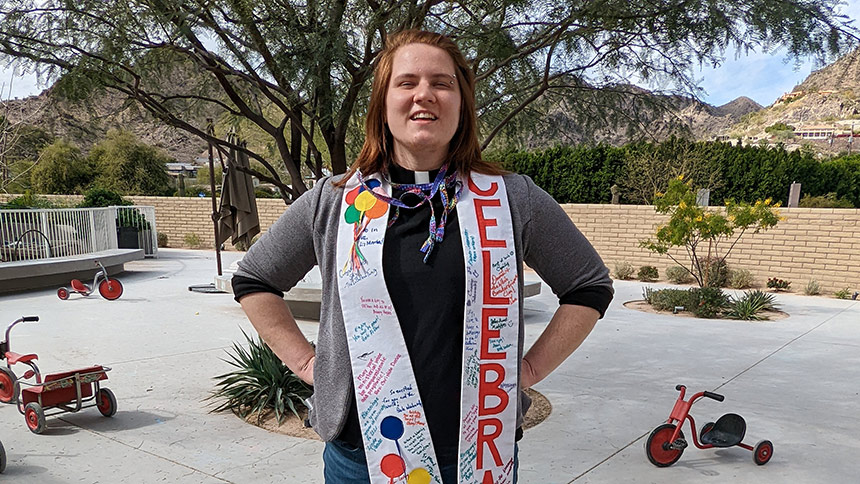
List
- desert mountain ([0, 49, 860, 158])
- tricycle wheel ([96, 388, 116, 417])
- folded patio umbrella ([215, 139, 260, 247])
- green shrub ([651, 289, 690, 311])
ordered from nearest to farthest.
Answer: desert mountain ([0, 49, 860, 158]) < tricycle wheel ([96, 388, 116, 417]) < folded patio umbrella ([215, 139, 260, 247]) < green shrub ([651, 289, 690, 311])

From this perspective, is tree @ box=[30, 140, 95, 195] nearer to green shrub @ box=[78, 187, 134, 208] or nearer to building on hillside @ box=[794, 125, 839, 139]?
green shrub @ box=[78, 187, 134, 208]

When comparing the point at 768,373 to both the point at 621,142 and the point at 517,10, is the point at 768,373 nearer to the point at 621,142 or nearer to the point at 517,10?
the point at 621,142

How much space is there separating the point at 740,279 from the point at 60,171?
31.3 meters

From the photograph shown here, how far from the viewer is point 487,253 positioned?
4.58 ft

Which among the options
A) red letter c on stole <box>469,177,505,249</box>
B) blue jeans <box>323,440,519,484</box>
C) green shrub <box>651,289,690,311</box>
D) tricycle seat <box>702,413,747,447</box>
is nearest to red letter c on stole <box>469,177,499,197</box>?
red letter c on stole <box>469,177,505,249</box>

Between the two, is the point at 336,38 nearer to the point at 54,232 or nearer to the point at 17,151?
the point at 54,232

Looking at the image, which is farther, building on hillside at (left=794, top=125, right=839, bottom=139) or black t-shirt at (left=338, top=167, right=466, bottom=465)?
building on hillside at (left=794, top=125, right=839, bottom=139)

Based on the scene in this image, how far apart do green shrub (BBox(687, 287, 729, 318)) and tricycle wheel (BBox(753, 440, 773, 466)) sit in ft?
18.4

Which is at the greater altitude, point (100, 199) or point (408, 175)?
point (408, 175)

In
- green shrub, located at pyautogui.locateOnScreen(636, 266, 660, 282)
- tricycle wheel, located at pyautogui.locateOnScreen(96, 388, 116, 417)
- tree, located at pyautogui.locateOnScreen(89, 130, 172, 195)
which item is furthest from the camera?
tree, located at pyautogui.locateOnScreen(89, 130, 172, 195)

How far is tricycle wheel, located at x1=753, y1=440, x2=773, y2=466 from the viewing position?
143 inches

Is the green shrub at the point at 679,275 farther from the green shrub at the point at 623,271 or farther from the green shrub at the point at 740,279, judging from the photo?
the green shrub at the point at 623,271

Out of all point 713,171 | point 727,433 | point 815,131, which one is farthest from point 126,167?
point 815,131

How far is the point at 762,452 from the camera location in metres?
3.65
